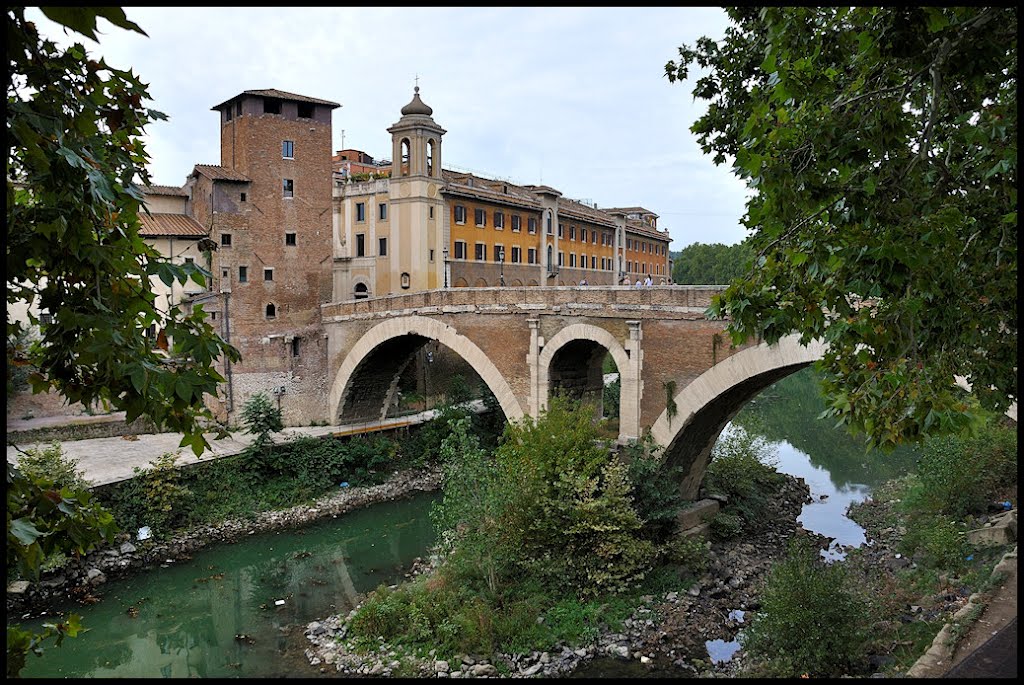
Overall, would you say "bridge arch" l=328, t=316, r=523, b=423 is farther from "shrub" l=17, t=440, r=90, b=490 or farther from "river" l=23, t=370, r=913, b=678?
"shrub" l=17, t=440, r=90, b=490

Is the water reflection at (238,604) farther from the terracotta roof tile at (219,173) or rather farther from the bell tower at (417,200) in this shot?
the bell tower at (417,200)

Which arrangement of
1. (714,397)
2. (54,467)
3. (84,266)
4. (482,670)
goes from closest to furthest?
1. (84,266)
2. (482,670)
3. (714,397)
4. (54,467)

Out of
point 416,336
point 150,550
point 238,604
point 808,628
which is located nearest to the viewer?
point 808,628

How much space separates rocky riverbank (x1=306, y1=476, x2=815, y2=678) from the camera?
10.4 meters

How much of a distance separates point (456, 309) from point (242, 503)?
6439 millimetres

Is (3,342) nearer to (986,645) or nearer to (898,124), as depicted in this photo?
(898,124)

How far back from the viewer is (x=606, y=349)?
58.3ft

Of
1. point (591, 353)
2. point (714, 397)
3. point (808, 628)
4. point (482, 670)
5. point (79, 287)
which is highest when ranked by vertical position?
point (79, 287)

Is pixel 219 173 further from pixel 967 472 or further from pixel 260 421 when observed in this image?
pixel 967 472

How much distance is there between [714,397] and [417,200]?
562 inches

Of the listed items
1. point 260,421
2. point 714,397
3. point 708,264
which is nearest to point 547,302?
point 714,397

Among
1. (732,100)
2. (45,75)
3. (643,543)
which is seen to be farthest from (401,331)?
(45,75)

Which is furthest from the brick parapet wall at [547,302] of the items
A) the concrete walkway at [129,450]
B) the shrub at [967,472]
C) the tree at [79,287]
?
the tree at [79,287]

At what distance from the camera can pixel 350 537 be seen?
675 inches
